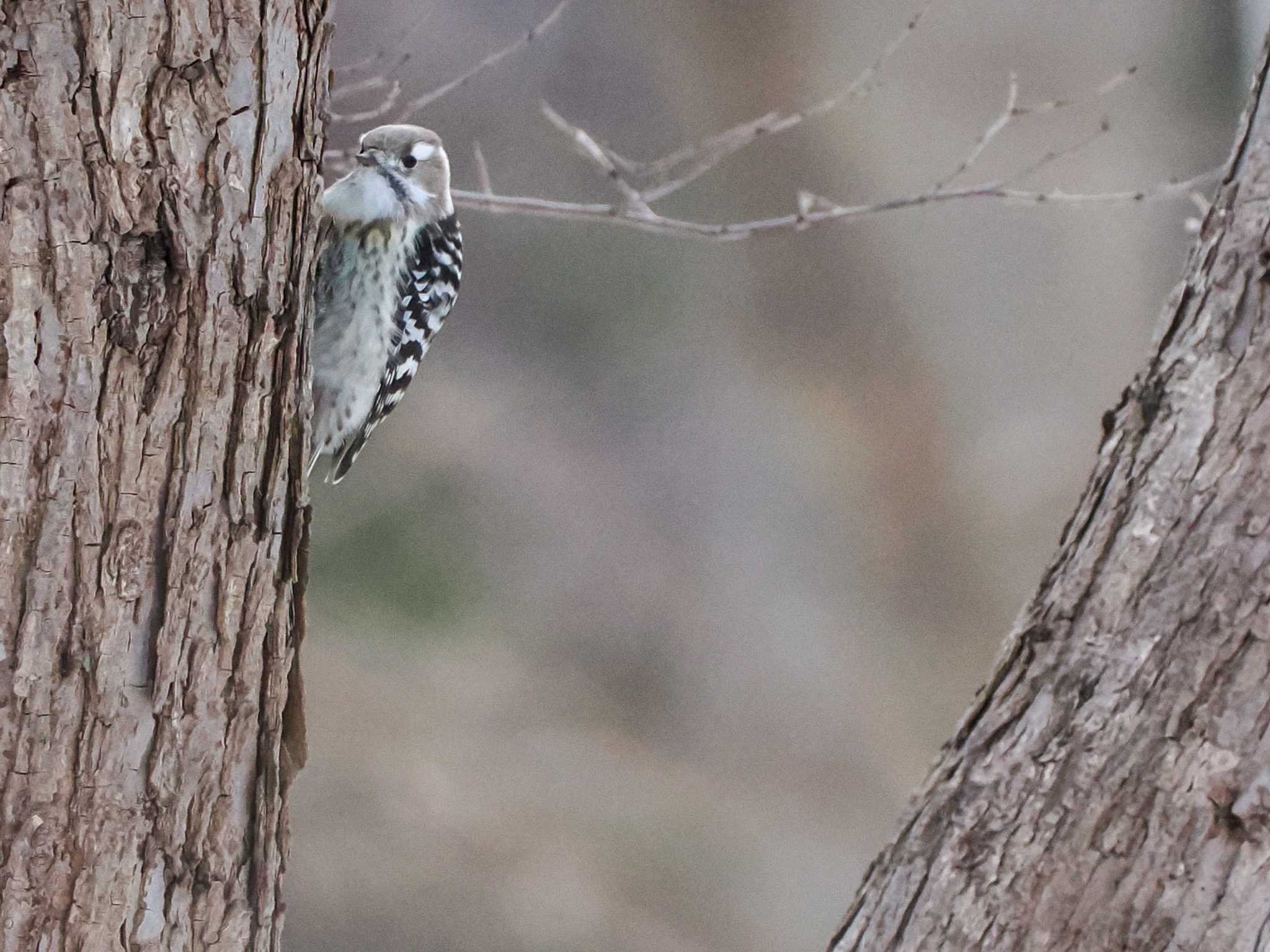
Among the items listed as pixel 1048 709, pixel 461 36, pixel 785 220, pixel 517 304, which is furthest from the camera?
pixel 517 304

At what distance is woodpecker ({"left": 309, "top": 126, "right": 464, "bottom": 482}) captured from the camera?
131 inches

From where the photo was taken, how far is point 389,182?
3389 mm

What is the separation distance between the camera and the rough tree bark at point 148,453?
5.36 ft

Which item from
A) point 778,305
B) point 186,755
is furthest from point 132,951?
point 778,305

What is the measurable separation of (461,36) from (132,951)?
6.74 metres

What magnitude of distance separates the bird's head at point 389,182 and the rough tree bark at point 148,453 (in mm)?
1459

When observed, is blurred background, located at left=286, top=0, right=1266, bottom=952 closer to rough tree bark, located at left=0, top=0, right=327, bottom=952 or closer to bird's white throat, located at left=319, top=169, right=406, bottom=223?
bird's white throat, located at left=319, top=169, right=406, bottom=223

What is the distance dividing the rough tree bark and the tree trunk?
2.92 feet

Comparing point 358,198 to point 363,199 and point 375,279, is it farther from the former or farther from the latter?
point 375,279

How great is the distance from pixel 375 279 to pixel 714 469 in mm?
5262

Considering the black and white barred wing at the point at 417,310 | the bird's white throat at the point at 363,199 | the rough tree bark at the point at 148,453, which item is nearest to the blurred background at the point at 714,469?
the black and white barred wing at the point at 417,310

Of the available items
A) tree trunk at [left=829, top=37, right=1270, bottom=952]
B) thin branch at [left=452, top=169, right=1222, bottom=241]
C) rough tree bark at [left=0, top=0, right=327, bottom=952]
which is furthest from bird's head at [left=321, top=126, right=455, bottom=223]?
tree trunk at [left=829, top=37, right=1270, bottom=952]

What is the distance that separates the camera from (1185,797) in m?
1.66

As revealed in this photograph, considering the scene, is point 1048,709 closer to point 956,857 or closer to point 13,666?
point 956,857
